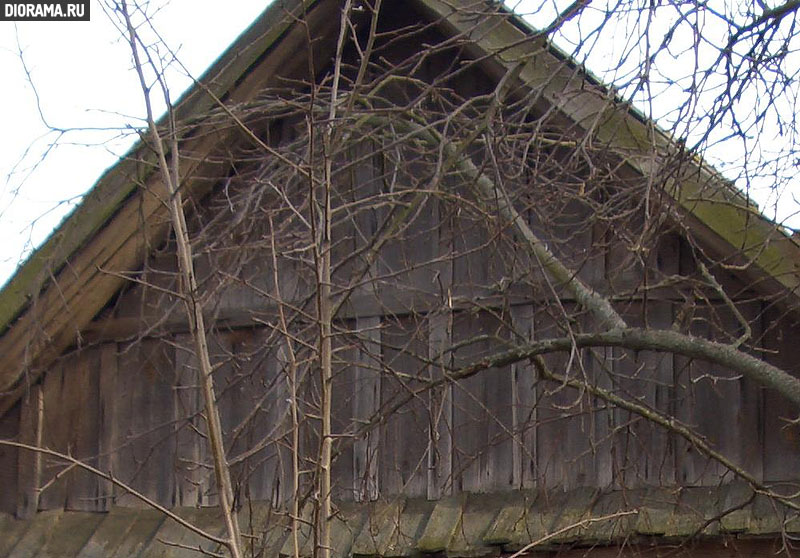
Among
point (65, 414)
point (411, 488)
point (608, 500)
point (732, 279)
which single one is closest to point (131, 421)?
point (65, 414)

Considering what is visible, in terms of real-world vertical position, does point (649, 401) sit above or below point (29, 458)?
above

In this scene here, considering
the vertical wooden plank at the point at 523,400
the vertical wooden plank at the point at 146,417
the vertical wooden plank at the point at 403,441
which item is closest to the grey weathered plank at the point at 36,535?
the vertical wooden plank at the point at 146,417

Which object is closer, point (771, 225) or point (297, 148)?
point (771, 225)

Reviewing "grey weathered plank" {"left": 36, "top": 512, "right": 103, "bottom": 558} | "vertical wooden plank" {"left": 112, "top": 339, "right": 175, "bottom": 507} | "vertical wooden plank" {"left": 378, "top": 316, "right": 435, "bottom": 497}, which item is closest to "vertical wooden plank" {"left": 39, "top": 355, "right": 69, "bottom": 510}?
"grey weathered plank" {"left": 36, "top": 512, "right": 103, "bottom": 558}

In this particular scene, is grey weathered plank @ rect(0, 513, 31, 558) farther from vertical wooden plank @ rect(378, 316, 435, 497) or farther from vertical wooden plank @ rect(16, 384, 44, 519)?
vertical wooden plank @ rect(378, 316, 435, 497)

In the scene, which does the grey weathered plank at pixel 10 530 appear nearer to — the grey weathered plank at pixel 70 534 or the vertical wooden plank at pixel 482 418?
the grey weathered plank at pixel 70 534

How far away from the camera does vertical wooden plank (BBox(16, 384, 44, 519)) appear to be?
7.48 meters

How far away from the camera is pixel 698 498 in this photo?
5.98 metres

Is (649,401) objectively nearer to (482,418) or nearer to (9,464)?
(482,418)

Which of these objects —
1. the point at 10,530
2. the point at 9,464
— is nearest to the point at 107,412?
the point at 9,464

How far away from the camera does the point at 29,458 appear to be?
297 inches

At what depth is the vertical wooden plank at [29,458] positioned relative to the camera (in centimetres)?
748

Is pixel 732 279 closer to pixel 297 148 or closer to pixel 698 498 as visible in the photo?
pixel 698 498

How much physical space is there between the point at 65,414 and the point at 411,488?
202cm
